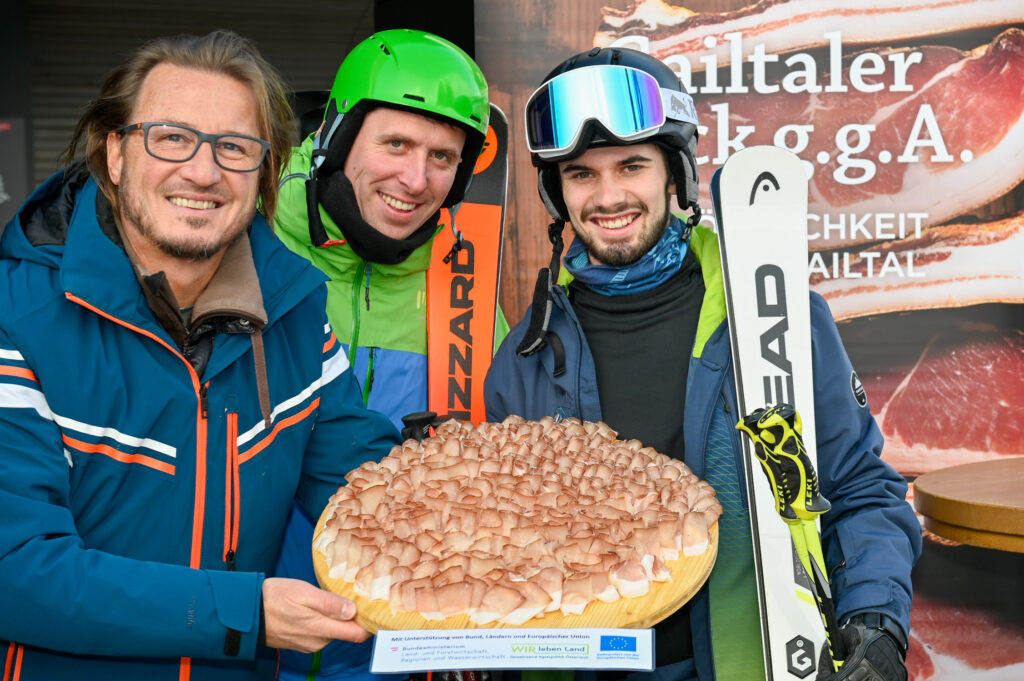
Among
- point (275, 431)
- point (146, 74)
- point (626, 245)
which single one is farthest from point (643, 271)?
point (146, 74)

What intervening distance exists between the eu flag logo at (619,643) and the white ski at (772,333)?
584 mm

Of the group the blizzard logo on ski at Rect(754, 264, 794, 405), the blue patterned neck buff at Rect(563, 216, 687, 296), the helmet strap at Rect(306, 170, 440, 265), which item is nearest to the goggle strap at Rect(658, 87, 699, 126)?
the blue patterned neck buff at Rect(563, 216, 687, 296)

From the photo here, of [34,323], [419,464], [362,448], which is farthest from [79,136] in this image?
[419,464]

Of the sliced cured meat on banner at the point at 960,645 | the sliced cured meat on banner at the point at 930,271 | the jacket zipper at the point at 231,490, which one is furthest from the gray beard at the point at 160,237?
the sliced cured meat on banner at the point at 960,645

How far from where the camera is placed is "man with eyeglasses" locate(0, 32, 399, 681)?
1.54 meters

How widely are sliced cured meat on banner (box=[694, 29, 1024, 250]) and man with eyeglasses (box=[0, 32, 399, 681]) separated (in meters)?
2.35

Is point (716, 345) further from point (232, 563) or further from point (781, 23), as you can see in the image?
point (781, 23)

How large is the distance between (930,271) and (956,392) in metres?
0.55

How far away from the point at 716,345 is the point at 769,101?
7.08 feet

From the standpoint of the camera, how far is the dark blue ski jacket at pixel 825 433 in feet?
6.10

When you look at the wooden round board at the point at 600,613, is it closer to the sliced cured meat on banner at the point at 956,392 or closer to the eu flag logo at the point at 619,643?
the eu flag logo at the point at 619,643

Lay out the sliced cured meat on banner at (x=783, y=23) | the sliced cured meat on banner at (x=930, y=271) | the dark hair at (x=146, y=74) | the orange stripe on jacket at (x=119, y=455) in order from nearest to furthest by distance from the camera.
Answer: the orange stripe on jacket at (x=119, y=455)
the dark hair at (x=146, y=74)
the sliced cured meat on banner at (x=783, y=23)
the sliced cured meat on banner at (x=930, y=271)

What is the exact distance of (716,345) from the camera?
6.84 ft

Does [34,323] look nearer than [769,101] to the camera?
Yes
